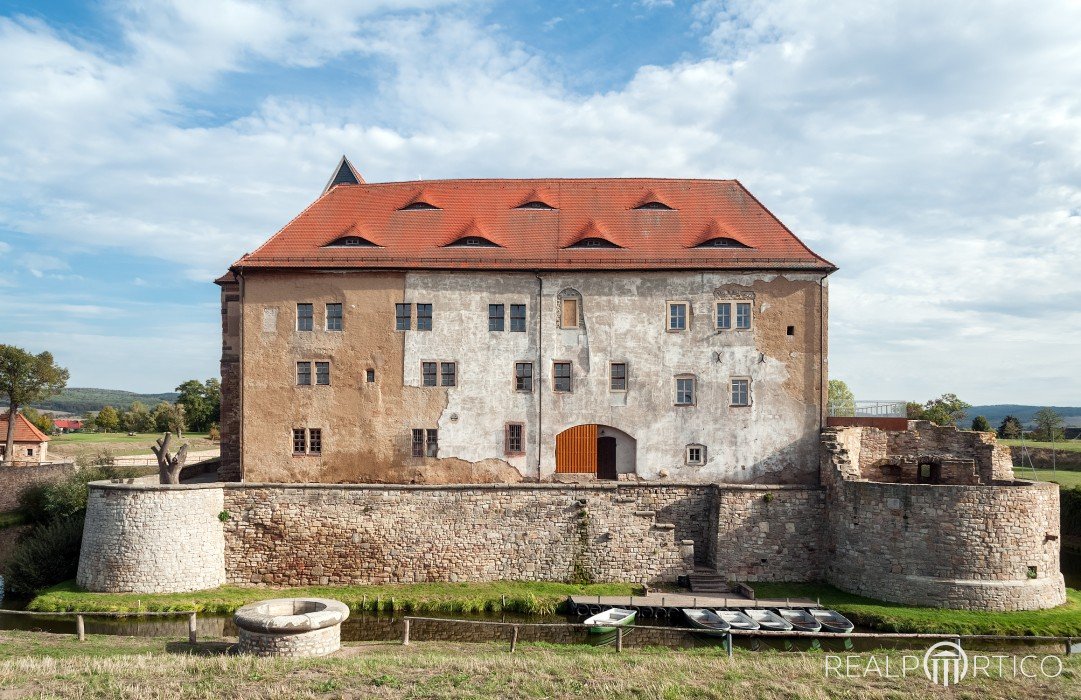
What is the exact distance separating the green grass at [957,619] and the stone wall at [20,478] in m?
28.7

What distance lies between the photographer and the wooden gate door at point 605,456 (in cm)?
2477

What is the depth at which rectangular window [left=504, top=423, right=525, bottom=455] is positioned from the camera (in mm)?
24506

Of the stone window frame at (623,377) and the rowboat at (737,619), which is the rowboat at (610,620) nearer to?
the rowboat at (737,619)

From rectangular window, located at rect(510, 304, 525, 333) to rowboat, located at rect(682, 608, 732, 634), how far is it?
405 inches

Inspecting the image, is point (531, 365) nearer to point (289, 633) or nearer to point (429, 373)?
point (429, 373)

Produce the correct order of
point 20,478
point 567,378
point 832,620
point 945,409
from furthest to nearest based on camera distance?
point 945,409, point 20,478, point 567,378, point 832,620

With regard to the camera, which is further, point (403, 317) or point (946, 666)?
point (403, 317)

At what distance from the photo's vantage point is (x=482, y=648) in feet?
52.9

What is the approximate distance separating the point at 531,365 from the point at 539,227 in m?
5.13

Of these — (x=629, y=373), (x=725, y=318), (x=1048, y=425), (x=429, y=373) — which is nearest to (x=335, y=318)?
(x=429, y=373)

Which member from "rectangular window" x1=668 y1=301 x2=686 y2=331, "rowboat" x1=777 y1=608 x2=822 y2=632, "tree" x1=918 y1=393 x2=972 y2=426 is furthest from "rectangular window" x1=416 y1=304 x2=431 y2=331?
"tree" x1=918 y1=393 x2=972 y2=426

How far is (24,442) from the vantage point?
1566 inches

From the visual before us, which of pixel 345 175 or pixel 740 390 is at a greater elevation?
pixel 345 175

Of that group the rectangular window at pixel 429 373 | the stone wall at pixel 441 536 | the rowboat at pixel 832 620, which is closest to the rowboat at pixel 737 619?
the rowboat at pixel 832 620
